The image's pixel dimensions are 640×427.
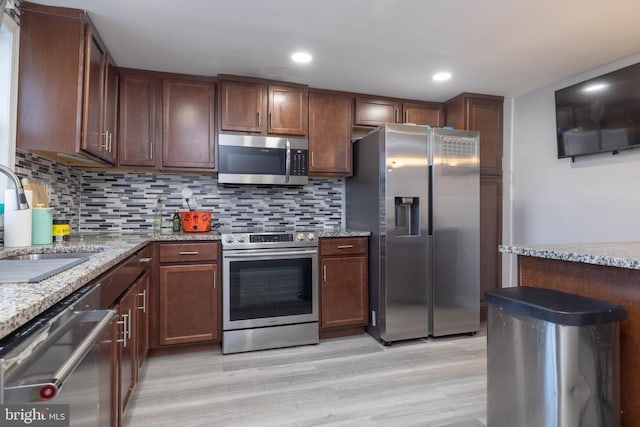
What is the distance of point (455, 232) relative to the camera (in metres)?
2.92

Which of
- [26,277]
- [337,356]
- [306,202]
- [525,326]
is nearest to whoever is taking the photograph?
[26,277]

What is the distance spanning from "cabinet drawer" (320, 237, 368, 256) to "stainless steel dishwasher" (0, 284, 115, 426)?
186cm

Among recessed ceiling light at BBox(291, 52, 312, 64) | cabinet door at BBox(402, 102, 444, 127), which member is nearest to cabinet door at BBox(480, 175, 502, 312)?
cabinet door at BBox(402, 102, 444, 127)

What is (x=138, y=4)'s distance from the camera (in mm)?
1875

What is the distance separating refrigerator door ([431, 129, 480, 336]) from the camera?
2.87 metres

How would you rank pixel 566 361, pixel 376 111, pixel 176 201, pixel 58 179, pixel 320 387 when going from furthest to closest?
pixel 376 111
pixel 176 201
pixel 58 179
pixel 320 387
pixel 566 361

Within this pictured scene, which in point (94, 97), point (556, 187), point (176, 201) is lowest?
point (176, 201)

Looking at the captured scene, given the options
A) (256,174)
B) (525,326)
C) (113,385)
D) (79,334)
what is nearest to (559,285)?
(525,326)

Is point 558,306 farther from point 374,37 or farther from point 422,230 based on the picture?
point 374,37

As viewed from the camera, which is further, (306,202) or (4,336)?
(306,202)

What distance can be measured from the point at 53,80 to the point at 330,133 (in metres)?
2.04

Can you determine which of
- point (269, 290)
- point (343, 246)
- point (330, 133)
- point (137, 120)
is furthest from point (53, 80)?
point (343, 246)

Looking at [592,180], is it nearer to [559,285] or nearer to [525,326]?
[559,285]

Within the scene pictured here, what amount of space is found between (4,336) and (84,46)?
1.95 metres
